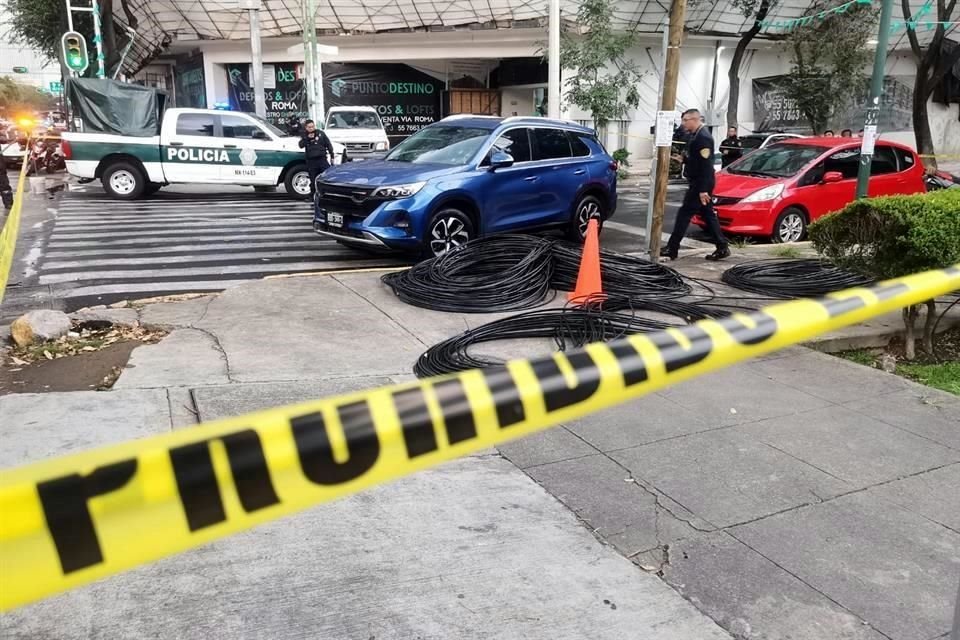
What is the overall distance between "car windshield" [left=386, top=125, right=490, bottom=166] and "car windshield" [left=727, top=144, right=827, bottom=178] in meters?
5.03

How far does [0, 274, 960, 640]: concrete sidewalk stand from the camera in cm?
287

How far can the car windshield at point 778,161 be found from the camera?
39.9ft

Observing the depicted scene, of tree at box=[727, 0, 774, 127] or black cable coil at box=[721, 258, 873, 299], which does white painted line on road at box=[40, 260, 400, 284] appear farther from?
tree at box=[727, 0, 774, 127]

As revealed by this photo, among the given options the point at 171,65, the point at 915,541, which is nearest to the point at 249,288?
the point at 915,541

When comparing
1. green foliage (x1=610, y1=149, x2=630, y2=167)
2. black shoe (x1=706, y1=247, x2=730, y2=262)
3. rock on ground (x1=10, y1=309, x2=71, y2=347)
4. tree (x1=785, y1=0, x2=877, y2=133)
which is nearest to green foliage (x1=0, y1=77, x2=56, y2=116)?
green foliage (x1=610, y1=149, x2=630, y2=167)

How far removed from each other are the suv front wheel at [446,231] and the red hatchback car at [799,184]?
4644 mm

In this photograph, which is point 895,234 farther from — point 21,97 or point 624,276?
point 21,97

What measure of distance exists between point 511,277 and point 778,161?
6993mm

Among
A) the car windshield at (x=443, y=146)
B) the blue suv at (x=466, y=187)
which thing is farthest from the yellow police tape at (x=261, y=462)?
the car windshield at (x=443, y=146)

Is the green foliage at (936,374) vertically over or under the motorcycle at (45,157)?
under

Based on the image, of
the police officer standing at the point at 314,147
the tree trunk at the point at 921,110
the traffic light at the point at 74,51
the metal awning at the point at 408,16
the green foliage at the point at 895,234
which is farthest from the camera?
the metal awning at the point at 408,16

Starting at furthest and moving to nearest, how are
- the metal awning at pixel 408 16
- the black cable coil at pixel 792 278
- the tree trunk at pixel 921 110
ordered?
1. the metal awning at pixel 408 16
2. the tree trunk at pixel 921 110
3. the black cable coil at pixel 792 278

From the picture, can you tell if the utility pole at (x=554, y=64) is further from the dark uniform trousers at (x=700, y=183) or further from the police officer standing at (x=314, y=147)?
the dark uniform trousers at (x=700, y=183)

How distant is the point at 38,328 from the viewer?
6.27 meters
